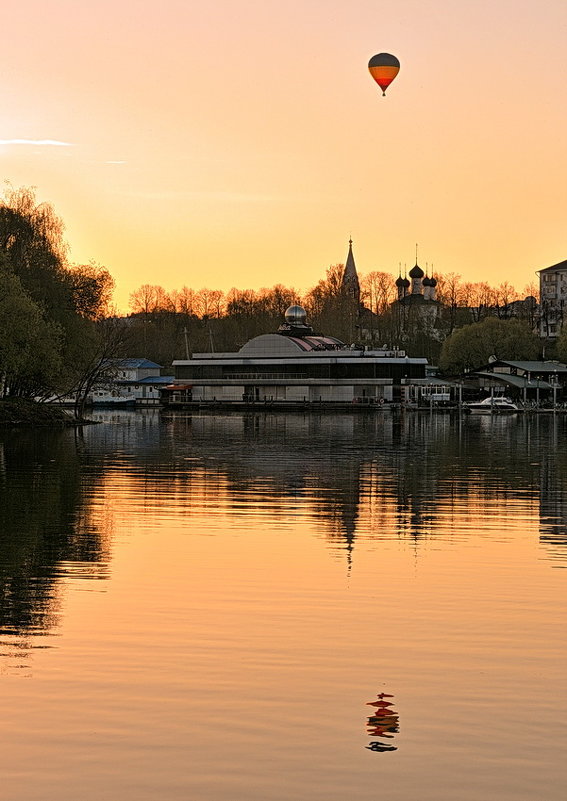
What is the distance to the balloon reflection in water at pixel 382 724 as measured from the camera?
10.2 m

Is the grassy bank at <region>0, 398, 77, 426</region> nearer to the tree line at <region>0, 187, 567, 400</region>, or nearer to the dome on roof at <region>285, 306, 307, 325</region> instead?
the tree line at <region>0, 187, 567, 400</region>

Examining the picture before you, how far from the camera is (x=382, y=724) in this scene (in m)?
10.8

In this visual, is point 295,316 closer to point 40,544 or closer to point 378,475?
point 378,475

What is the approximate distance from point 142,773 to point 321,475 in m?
29.8

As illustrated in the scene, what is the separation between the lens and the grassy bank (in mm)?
76312

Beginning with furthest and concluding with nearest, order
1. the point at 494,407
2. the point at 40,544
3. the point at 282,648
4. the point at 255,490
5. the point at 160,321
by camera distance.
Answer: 1. the point at 160,321
2. the point at 494,407
3. the point at 255,490
4. the point at 40,544
5. the point at 282,648

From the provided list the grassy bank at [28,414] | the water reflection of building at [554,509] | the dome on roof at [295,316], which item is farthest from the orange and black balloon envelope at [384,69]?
the dome on roof at [295,316]

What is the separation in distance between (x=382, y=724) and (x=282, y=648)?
119 inches

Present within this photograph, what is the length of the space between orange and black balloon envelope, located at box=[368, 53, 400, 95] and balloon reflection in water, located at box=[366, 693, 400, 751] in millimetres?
47839

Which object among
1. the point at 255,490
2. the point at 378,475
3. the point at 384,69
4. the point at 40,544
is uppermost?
the point at 384,69

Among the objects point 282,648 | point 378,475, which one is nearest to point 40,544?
point 282,648

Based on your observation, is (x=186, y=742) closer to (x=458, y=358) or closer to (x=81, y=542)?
(x=81, y=542)

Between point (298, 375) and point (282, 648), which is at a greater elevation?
point (298, 375)

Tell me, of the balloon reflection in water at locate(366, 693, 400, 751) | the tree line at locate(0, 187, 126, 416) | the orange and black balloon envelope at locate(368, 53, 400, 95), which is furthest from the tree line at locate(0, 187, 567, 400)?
the balloon reflection in water at locate(366, 693, 400, 751)
